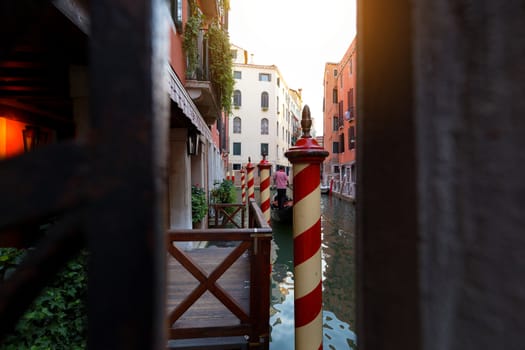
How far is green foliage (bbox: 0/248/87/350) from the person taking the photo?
1812 mm

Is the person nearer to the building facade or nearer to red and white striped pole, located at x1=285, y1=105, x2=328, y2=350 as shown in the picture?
red and white striped pole, located at x1=285, y1=105, x2=328, y2=350

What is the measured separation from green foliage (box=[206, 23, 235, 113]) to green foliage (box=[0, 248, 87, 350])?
16.1ft

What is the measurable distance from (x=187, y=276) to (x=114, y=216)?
143 inches

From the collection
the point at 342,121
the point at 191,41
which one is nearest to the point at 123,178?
the point at 191,41

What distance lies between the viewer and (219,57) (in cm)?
621

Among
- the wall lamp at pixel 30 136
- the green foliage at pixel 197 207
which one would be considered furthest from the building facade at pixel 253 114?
the wall lamp at pixel 30 136

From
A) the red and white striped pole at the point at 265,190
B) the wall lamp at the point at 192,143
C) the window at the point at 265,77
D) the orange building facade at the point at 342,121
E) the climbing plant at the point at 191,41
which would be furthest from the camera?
the window at the point at 265,77

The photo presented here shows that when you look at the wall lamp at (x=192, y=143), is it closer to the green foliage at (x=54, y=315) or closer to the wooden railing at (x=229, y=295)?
the wooden railing at (x=229, y=295)

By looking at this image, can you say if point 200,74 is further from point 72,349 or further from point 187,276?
point 72,349

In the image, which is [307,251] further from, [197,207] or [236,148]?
[236,148]

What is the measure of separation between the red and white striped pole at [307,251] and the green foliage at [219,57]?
17.1 feet

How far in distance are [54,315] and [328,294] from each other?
3.39m

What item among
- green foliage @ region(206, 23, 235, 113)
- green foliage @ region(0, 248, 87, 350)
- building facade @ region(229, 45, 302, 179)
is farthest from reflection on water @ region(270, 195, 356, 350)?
building facade @ region(229, 45, 302, 179)

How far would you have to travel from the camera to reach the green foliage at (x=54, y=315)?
181 centimetres
